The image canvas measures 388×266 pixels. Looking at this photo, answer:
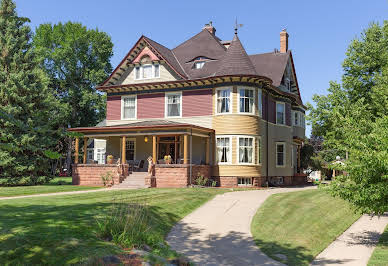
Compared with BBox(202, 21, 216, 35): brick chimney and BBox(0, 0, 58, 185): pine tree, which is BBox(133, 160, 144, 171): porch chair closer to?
BBox(0, 0, 58, 185): pine tree

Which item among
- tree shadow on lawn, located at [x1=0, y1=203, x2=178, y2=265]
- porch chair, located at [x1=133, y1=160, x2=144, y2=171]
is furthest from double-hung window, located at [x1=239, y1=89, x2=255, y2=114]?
tree shadow on lawn, located at [x1=0, y1=203, x2=178, y2=265]

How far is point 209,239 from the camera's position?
10992mm

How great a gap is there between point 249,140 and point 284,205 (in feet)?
30.6

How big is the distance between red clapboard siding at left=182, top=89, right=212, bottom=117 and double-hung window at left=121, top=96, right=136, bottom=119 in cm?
426

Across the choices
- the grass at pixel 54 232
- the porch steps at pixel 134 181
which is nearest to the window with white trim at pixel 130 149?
the porch steps at pixel 134 181

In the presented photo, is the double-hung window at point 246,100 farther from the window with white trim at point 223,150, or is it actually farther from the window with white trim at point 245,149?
the window with white trim at point 223,150

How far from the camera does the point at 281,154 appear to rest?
3019 centimetres

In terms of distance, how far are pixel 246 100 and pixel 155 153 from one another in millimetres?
7056

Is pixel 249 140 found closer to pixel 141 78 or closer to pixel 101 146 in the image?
pixel 141 78

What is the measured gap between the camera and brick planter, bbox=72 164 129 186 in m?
24.9

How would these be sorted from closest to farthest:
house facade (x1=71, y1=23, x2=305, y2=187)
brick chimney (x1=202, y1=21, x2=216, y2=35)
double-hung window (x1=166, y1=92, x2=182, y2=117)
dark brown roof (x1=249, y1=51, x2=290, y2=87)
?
house facade (x1=71, y1=23, x2=305, y2=187), double-hung window (x1=166, y1=92, x2=182, y2=117), dark brown roof (x1=249, y1=51, x2=290, y2=87), brick chimney (x1=202, y1=21, x2=216, y2=35)

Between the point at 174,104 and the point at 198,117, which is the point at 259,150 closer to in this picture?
the point at 198,117

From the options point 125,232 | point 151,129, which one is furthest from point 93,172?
point 125,232

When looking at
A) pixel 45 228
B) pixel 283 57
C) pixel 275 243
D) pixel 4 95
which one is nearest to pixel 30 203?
pixel 45 228
